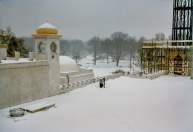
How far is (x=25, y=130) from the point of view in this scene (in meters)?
7.36

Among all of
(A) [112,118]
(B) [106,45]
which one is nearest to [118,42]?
(B) [106,45]

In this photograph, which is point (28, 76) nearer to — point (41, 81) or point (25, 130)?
point (41, 81)

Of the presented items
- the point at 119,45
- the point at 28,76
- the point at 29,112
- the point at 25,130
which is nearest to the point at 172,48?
the point at 28,76

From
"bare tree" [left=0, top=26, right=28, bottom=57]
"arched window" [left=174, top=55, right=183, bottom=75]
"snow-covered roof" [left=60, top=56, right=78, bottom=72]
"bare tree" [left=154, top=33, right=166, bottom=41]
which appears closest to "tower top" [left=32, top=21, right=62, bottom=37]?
"snow-covered roof" [left=60, top=56, right=78, bottom=72]

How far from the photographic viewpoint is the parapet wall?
11.1m

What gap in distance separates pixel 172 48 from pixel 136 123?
59.4ft

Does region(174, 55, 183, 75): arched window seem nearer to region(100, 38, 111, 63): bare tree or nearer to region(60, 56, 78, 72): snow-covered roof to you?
region(60, 56, 78, 72): snow-covered roof

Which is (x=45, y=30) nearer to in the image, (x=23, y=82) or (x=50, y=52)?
(x=50, y=52)

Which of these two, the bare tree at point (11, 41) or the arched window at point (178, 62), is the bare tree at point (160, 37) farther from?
the bare tree at point (11, 41)

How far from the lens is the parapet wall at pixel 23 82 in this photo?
11.1 meters

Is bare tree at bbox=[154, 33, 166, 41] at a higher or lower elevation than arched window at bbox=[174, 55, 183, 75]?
higher

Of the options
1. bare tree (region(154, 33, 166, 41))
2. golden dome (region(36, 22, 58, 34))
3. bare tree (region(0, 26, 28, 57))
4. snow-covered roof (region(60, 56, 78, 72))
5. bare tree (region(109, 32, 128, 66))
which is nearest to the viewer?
golden dome (region(36, 22, 58, 34))

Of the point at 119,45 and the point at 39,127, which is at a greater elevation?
the point at 119,45

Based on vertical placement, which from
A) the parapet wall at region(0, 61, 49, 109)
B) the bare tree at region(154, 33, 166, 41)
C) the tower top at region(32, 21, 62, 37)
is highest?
the bare tree at region(154, 33, 166, 41)
